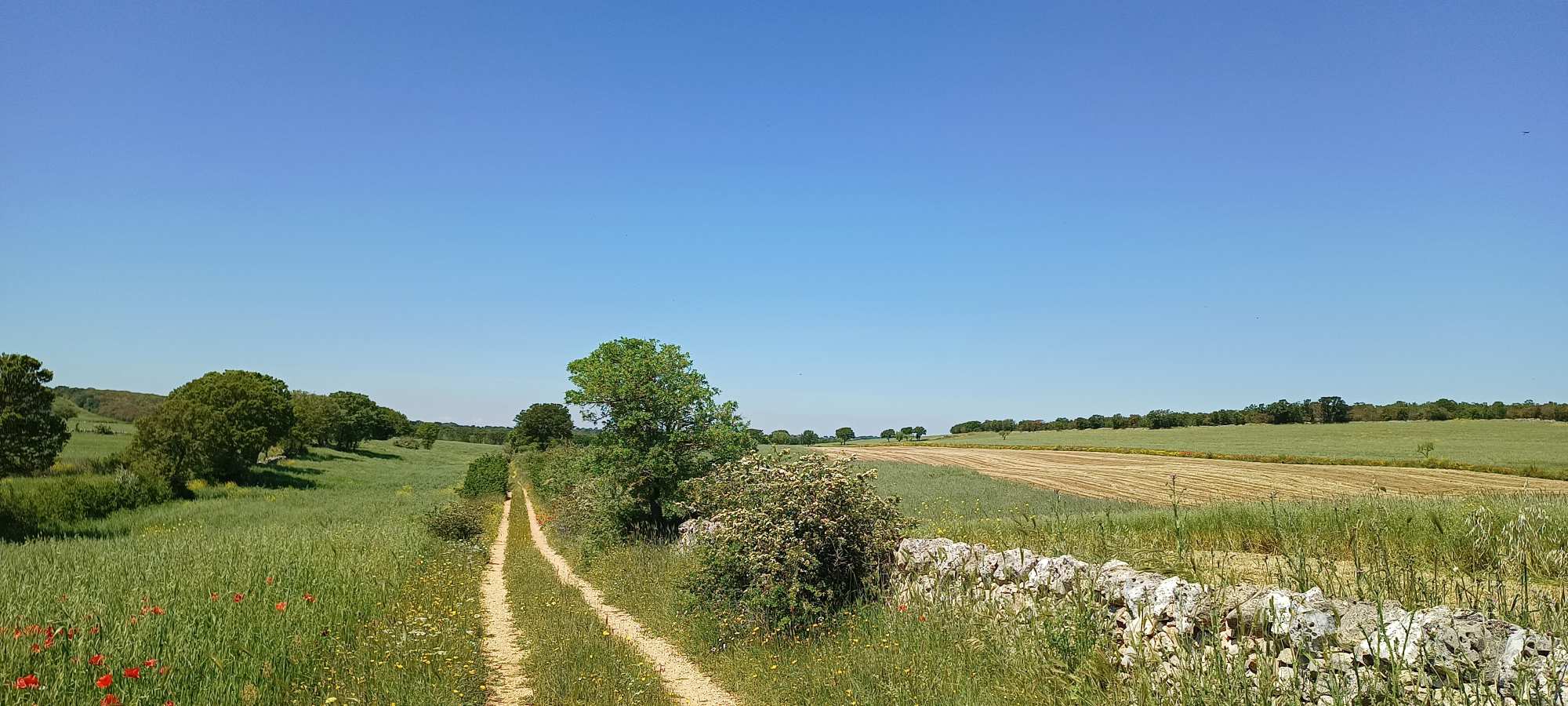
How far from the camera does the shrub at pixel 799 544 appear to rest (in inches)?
403

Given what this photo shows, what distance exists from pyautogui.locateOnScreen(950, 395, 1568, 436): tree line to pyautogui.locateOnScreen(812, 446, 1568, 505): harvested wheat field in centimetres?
3629

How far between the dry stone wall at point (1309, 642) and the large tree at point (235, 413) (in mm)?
53956

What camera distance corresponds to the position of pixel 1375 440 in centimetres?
5419

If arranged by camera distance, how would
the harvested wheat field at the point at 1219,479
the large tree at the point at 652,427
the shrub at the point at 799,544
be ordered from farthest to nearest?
the harvested wheat field at the point at 1219,479
the large tree at the point at 652,427
the shrub at the point at 799,544

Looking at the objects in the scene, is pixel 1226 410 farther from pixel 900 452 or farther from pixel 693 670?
pixel 693 670

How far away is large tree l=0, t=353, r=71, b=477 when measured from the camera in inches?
1226

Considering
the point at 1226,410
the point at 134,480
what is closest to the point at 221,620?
the point at 134,480

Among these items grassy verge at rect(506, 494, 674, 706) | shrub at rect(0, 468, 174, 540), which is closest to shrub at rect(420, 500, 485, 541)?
grassy verge at rect(506, 494, 674, 706)

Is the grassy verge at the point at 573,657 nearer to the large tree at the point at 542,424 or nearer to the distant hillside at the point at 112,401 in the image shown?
the large tree at the point at 542,424

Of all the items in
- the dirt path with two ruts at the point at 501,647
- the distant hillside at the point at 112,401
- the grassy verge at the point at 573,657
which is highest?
the distant hillside at the point at 112,401

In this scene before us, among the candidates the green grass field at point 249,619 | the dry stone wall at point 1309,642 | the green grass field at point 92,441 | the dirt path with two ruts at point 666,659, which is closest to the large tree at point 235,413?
the green grass field at point 92,441

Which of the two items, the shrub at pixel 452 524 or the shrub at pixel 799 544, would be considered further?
the shrub at pixel 452 524

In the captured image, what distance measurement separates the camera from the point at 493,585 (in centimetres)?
1708

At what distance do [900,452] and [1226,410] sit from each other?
4689cm
